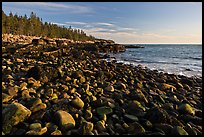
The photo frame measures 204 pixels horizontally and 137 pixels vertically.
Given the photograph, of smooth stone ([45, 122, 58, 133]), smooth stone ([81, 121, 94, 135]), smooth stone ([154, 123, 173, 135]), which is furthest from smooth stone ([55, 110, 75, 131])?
smooth stone ([154, 123, 173, 135])

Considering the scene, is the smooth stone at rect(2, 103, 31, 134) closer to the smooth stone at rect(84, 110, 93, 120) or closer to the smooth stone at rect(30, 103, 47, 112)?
the smooth stone at rect(30, 103, 47, 112)

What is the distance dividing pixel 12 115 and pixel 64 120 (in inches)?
42.3

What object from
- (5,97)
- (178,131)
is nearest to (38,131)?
(5,97)

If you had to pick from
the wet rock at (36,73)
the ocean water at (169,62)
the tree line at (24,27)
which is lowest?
the ocean water at (169,62)

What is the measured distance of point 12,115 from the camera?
4.41 m

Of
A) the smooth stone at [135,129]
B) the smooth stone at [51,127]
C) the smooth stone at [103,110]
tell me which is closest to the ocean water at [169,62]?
the smooth stone at [103,110]

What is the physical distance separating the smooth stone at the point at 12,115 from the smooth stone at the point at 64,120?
0.66 metres

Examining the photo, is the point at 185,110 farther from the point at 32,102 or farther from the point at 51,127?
the point at 32,102

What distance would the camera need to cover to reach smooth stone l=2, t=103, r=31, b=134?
420 cm

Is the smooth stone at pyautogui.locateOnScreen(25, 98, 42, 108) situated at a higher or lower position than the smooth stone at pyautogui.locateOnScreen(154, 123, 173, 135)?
higher

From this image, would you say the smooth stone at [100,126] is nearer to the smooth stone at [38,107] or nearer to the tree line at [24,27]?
the smooth stone at [38,107]

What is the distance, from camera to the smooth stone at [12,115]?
13.8ft

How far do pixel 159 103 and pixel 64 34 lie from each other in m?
89.6

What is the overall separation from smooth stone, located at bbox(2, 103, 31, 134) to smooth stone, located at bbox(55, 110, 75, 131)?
2.18 feet
